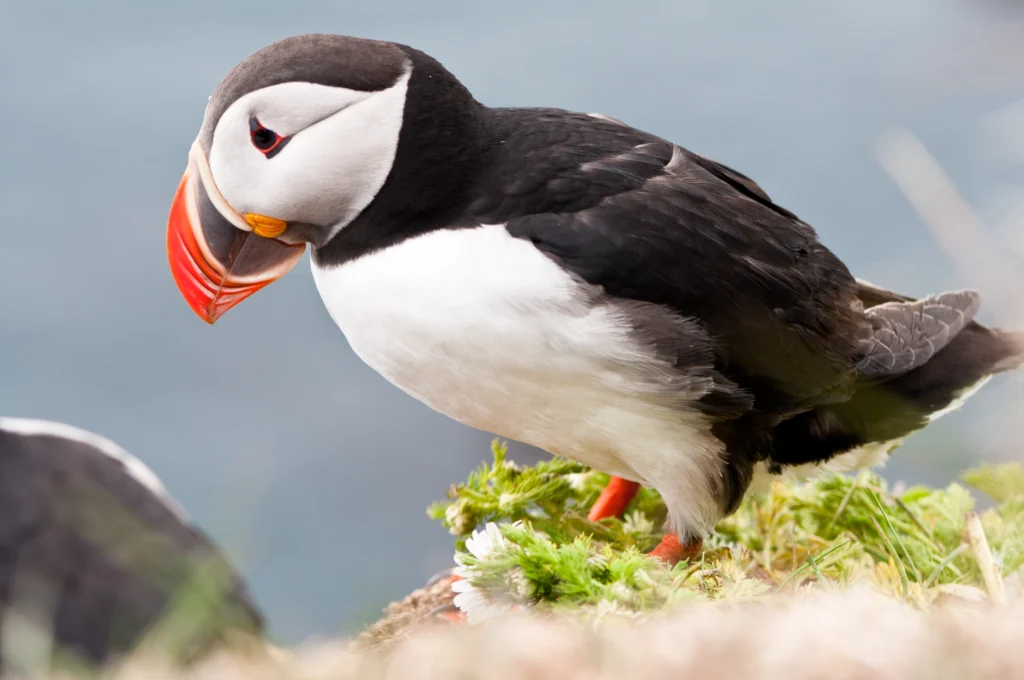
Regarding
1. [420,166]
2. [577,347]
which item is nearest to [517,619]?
[577,347]

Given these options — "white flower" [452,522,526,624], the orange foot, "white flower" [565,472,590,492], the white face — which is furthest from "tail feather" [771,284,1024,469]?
the white face

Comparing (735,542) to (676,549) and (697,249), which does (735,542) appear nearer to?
(676,549)

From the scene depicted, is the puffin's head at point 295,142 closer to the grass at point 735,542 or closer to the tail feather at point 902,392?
the grass at point 735,542

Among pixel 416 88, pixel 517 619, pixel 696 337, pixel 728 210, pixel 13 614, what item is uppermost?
pixel 416 88

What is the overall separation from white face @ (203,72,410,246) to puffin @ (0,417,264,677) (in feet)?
2.33

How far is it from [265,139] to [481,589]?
1.13 meters

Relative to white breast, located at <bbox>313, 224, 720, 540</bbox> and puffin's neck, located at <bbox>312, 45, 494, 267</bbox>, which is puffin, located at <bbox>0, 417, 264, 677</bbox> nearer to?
white breast, located at <bbox>313, 224, 720, 540</bbox>

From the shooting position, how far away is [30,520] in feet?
6.76

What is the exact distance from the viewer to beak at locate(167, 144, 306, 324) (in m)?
2.64

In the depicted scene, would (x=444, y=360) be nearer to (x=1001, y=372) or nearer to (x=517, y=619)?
(x=517, y=619)

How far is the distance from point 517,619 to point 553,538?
3.97 feet

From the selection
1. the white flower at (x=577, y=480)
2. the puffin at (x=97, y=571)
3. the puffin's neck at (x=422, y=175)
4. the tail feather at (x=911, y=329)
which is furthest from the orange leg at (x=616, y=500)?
the puffin at (x=97, y=571)

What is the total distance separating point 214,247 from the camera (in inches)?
106

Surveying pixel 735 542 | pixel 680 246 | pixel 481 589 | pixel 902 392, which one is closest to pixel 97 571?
pixel 481 589
